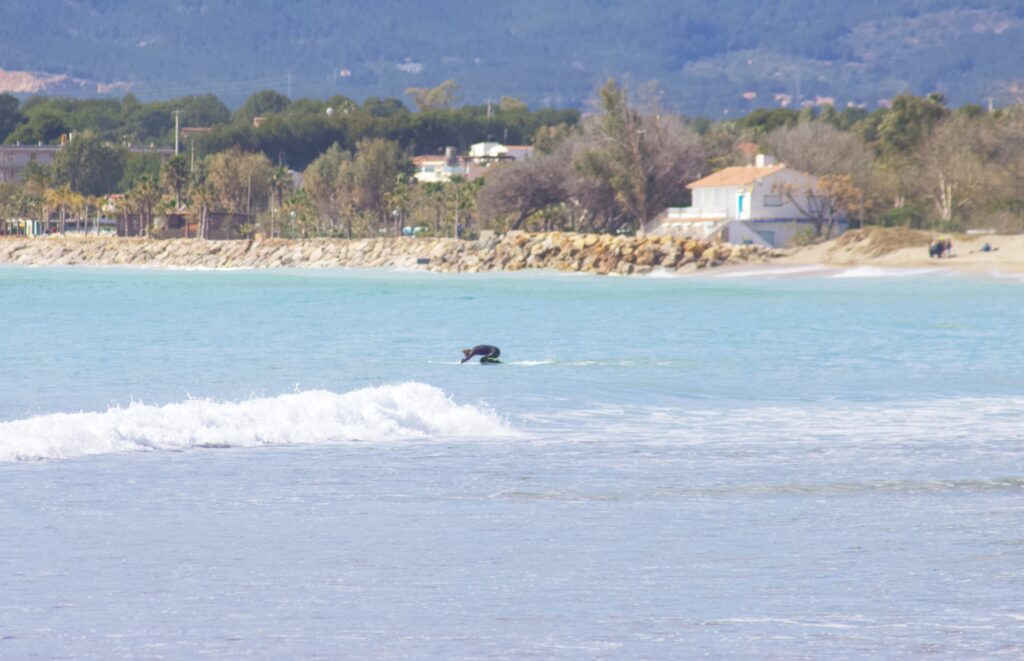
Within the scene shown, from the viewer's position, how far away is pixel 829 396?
2302 cm

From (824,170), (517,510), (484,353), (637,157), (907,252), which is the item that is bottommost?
(484,353)

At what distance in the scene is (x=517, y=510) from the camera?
492 inches

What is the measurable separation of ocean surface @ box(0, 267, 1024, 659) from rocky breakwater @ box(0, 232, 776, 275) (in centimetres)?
5641

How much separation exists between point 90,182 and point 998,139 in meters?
100

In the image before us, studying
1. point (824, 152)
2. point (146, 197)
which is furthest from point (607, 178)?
point (146, 197)

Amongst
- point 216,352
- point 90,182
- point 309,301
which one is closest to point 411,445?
point 216,352

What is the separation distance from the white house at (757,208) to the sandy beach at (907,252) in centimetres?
689

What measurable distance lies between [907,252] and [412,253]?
36.5 m

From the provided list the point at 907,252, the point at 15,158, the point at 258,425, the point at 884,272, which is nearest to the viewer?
the point at 258,425

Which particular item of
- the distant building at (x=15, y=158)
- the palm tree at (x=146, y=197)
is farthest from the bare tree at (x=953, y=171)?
the distant building at (x=15, y=158)

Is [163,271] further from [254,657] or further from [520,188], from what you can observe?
[254,657]

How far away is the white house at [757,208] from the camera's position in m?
93.0

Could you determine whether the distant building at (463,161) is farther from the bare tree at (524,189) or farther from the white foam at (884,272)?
the white foam at (884,272)

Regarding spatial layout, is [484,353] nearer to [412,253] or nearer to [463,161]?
[412,253]
